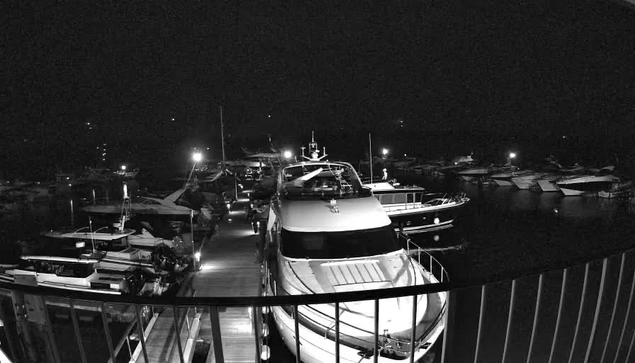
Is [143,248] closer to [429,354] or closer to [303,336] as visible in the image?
[303,336]

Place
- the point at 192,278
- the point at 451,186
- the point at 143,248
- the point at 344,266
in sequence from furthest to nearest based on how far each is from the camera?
the point at 451,186
the point at 143,248
the point at 192,278
the point at 344,266

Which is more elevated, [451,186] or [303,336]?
[303,336]

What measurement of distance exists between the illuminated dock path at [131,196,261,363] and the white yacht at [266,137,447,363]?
34.2 inches

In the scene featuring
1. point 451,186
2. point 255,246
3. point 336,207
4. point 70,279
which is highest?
point 336,207

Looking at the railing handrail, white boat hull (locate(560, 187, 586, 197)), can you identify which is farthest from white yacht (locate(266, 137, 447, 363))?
white boat hull (locate(560, 187, 586, 197))

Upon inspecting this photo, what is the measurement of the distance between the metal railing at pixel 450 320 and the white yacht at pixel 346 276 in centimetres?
29

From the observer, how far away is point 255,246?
11.7 metres

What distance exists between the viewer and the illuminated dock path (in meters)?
7.13

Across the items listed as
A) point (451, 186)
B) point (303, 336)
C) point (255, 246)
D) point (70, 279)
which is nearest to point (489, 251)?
point (255, 246)

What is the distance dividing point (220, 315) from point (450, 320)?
732cm

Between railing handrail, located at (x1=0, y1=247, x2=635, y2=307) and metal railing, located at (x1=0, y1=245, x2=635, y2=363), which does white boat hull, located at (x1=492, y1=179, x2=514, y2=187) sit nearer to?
metal railing, located at (x1=0, y1=245, x2=635, y2=363)

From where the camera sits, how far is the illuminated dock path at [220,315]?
7127mm

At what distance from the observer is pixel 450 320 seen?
6.31 feet

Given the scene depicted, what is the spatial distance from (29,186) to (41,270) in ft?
112
